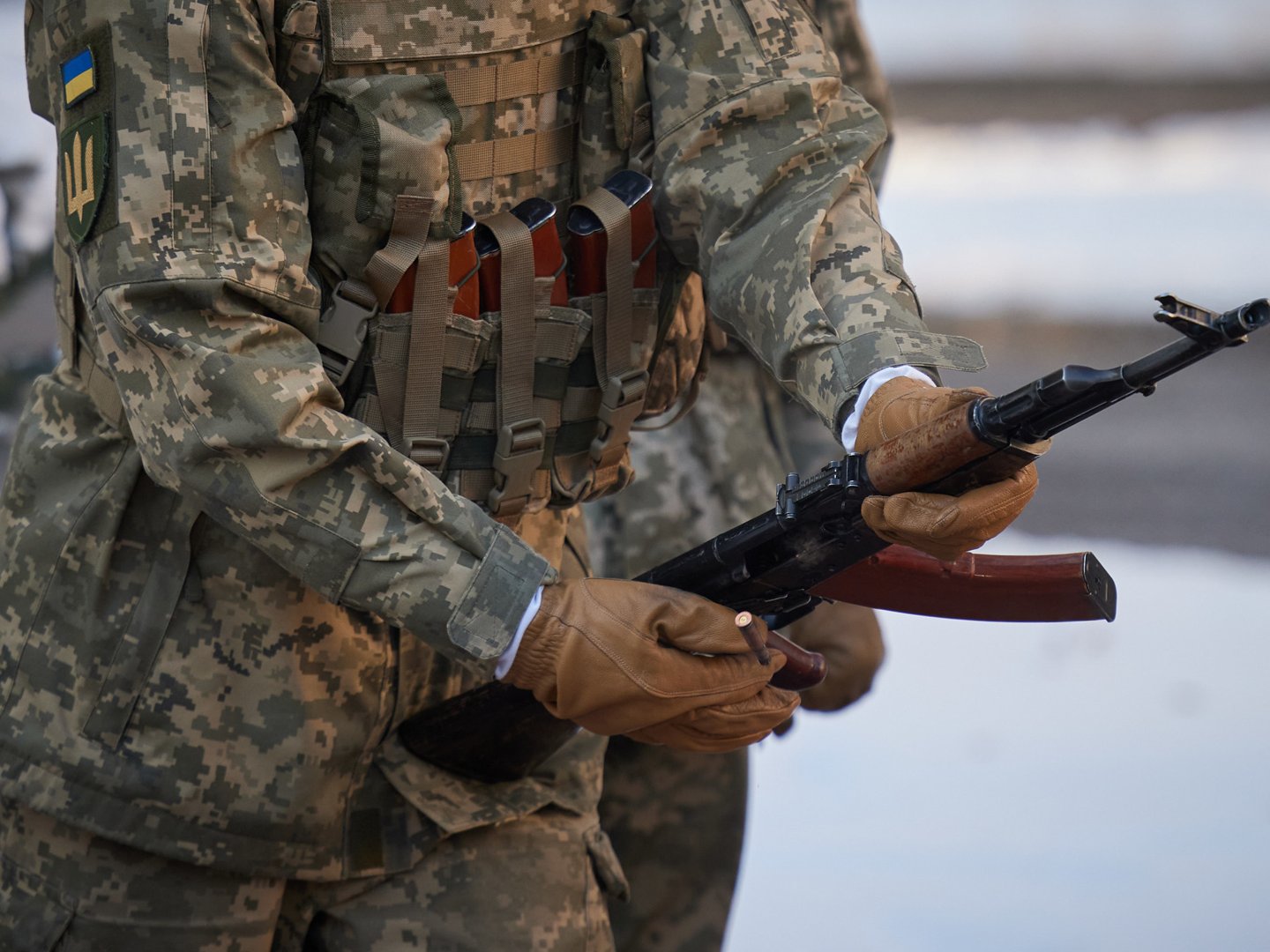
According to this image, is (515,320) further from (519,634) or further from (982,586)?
(982,586)

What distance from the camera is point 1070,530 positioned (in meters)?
6.15

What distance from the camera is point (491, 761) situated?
7.88 feet

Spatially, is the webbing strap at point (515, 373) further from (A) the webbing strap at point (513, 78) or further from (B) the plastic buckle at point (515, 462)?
(A) the webbing strap at point (513, 78)

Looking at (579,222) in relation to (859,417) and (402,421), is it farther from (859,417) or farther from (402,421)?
(859,417)

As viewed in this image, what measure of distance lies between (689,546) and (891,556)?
46.9 inches

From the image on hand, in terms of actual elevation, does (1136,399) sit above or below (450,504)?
A: below

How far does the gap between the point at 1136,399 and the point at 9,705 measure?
252 inches

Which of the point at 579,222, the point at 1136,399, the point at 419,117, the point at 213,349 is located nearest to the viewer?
the point at 213,349

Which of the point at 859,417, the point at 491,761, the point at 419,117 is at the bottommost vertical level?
the point at 491,761

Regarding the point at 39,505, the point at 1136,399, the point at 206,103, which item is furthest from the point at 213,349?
the point at 1136,399

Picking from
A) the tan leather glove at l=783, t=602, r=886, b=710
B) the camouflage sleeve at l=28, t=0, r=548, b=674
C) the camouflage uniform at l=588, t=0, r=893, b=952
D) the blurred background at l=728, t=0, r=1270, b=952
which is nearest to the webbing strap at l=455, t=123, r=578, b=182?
the camouflage sleeve at l=28, t=0, r=548, b=674

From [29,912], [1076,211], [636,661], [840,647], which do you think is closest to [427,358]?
[636,661]

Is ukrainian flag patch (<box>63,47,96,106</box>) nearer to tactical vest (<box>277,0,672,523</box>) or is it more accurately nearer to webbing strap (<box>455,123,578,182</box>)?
tactical vest (<box>277,0,672,523</box>)

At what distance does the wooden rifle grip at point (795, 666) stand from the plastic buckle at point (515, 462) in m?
0.37
